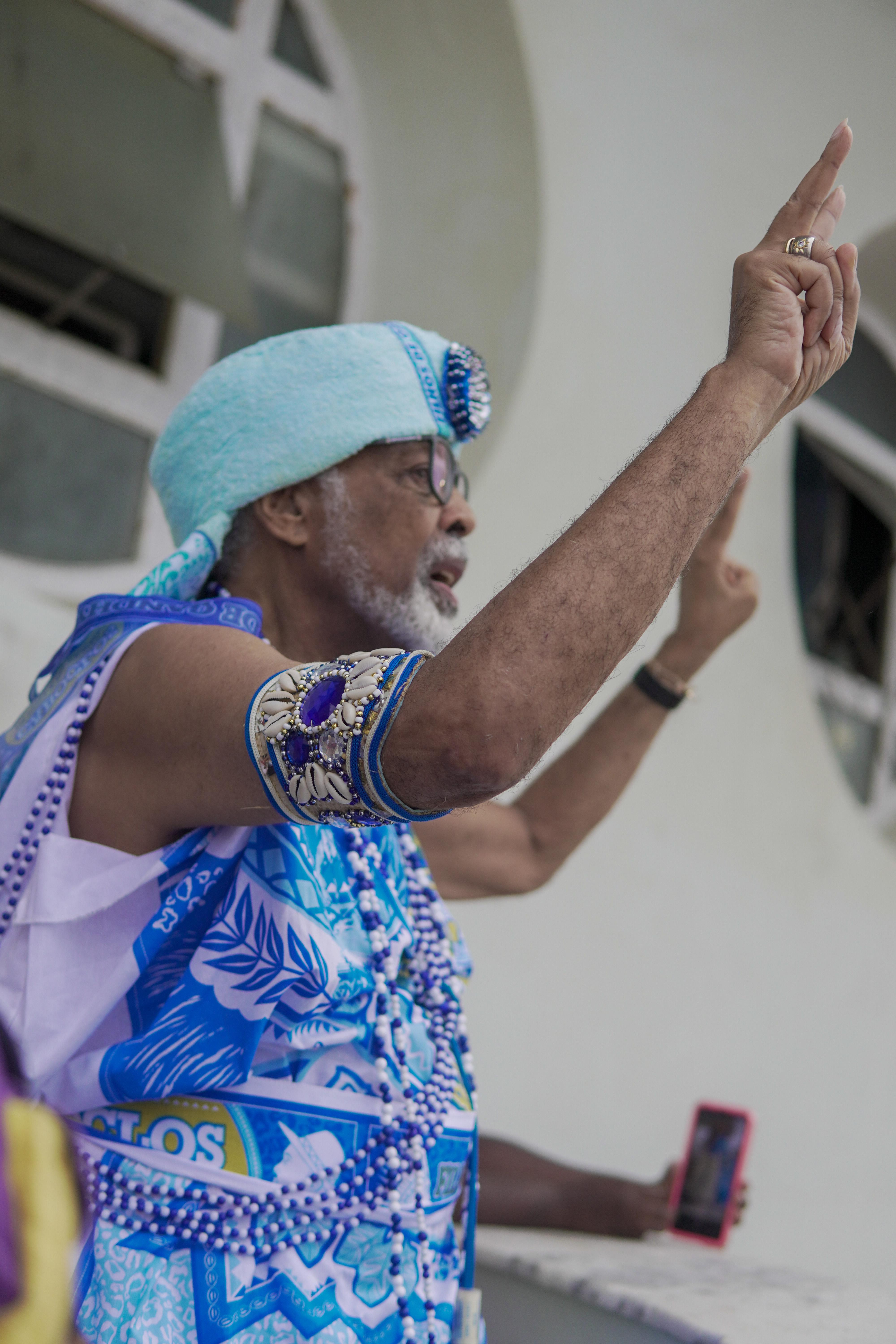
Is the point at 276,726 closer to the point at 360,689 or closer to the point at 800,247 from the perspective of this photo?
the point at 360,689

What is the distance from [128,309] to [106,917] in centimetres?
208

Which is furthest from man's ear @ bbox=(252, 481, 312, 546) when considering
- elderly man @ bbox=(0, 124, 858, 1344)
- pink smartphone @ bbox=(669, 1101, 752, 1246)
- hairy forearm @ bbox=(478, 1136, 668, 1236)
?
pink smartphone @ bbox=(669, 1101, 752, 1246)

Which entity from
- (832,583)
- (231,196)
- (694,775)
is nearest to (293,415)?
(231,196)

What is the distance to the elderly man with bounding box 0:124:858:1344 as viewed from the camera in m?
0.93

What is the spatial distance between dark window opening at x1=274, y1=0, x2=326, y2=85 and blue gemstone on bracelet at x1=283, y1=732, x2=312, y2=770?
2717 millimetres

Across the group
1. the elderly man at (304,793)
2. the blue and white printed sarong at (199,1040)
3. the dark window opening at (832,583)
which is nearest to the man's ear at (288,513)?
the elderly man at (304,793)

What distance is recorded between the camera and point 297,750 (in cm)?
96

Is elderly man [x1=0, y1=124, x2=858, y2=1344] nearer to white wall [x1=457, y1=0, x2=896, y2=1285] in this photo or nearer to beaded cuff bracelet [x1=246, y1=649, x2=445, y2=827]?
beaded cuff bracelet [x1=246, y1=649, x2=445, y2=827]

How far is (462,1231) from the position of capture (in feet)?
4.81

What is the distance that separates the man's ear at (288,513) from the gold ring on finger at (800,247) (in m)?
0.67

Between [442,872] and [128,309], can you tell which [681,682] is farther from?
[128,309]

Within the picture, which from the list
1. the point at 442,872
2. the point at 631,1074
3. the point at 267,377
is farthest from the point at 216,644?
the point at 631,1074

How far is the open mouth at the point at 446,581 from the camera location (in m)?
1.57

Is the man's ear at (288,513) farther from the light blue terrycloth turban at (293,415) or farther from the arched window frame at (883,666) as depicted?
the arched window frame at (883,666)
